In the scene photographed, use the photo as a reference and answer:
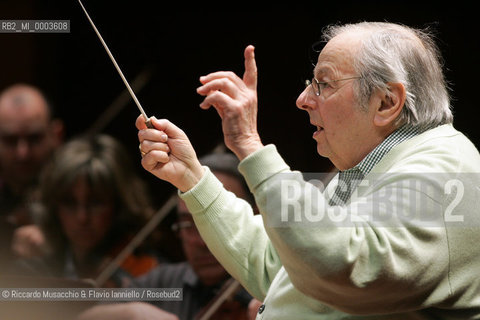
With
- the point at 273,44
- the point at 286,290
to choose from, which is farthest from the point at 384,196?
the point at 273,44

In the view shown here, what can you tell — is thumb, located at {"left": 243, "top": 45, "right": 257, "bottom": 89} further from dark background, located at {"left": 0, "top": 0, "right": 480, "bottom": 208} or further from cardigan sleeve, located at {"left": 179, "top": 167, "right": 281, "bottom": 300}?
dark background, located at {"left": 0, "top": 0, "right": 480, "bottom": 208}

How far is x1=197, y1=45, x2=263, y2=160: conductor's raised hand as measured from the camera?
1.18 metres

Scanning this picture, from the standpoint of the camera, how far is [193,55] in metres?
2.41

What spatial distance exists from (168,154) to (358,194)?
34cm

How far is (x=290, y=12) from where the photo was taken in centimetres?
225

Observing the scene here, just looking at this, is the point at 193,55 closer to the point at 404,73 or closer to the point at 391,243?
the point at 404,73

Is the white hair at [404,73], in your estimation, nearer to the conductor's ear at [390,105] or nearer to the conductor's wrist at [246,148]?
the conductor's ear at [390,105]

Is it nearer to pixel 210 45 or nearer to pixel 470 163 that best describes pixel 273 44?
pixel 210 45

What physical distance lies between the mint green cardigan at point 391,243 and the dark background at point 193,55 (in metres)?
0.92

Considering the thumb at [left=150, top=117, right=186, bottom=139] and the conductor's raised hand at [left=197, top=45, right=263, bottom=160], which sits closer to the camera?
the conductor's raised hand at [left=197, top=45, right=263, bottom=160]

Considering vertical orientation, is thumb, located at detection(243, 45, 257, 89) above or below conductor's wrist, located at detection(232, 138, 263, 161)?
above

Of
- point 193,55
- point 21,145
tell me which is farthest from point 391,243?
point 21,145

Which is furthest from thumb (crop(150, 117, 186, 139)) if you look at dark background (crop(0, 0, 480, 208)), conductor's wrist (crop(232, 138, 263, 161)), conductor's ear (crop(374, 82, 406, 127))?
dark background (crop(0, 0, 480, 208))

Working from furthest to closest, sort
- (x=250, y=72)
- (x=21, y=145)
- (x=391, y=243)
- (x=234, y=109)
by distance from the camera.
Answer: (x=21, y=145), (x=250, y=72), (x=234, y=109), (x=391, y=243)
